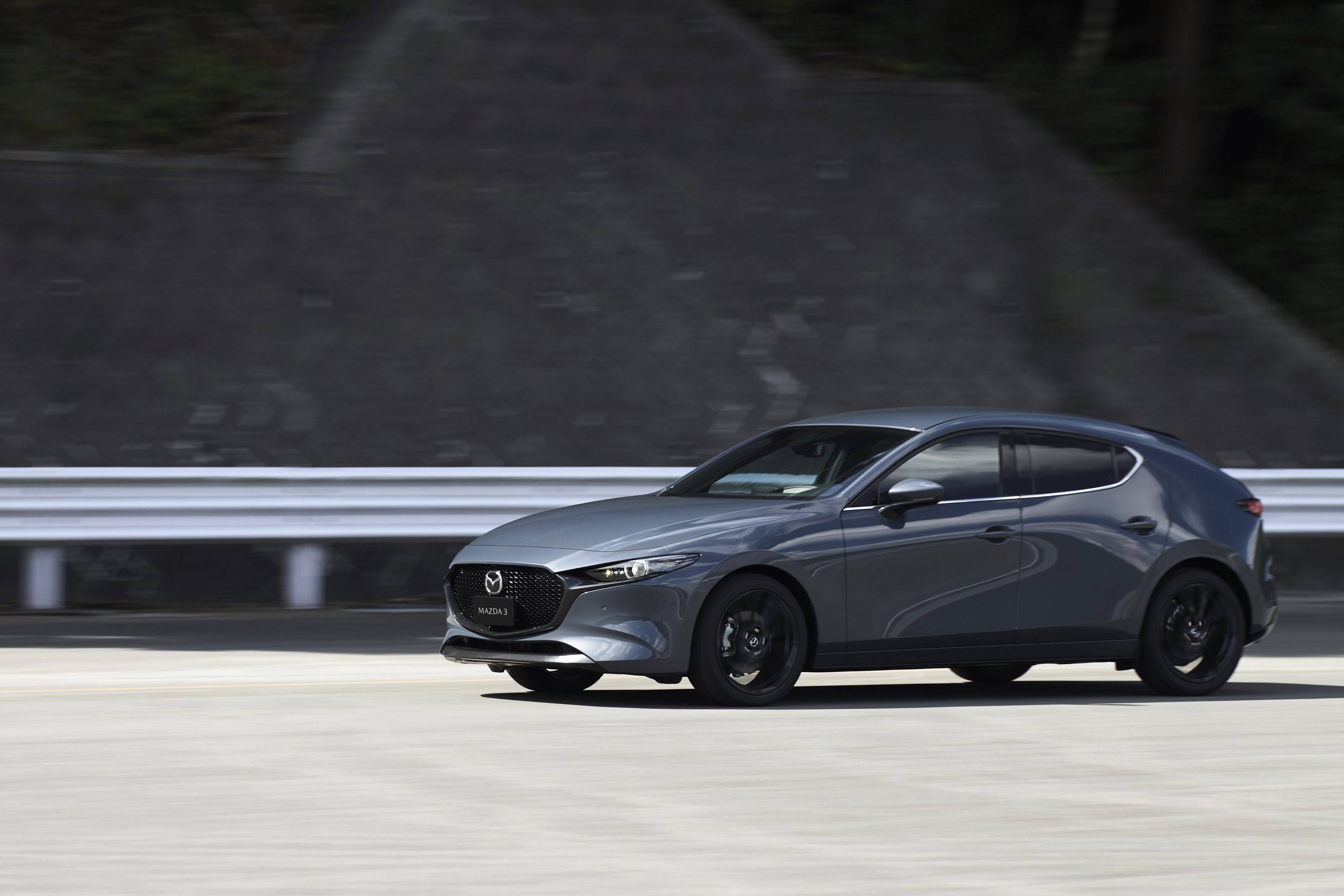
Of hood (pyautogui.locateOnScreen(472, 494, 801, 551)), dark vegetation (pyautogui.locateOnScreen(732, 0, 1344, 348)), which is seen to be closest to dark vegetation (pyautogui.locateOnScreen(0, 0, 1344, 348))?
dark vegetation (pyautogui.locateOnScreen(732, 0, 1344, 348))

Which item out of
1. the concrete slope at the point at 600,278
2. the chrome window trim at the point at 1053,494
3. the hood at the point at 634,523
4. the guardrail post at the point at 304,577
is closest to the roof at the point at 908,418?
the chrome window trim at the point at 1053,494

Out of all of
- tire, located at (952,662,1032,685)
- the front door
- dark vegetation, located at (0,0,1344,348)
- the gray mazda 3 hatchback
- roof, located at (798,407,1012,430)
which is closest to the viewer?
the gray mazda 3 hatchback

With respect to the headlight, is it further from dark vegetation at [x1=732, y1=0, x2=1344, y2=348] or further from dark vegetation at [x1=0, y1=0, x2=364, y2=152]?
dark vegetation at [x1=732, y1=0, x2=1344, y2=348]

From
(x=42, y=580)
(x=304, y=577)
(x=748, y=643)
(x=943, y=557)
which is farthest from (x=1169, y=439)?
(x=42, y=580)

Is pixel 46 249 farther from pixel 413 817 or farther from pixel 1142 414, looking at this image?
pixel 413 817

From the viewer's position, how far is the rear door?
1064cm

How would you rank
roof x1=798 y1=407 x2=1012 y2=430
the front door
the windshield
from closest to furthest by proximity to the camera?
1. the front door
2. the windshield
3. roof x1=798 y1=407 x2=1012 y2=430

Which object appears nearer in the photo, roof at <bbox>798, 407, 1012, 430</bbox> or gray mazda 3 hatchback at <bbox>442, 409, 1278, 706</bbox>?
gray mazda 3 hatchback at <bbox>442, 409, 1278, 706</bbox>

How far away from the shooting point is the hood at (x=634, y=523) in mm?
9812

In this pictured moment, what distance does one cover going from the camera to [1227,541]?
439 inches

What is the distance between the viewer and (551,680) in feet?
35.1

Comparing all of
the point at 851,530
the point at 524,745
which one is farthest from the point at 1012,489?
the point at 524,745

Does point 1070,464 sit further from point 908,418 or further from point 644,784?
point 644,784

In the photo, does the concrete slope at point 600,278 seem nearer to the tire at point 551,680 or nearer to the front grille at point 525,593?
the tire at point 551,680
